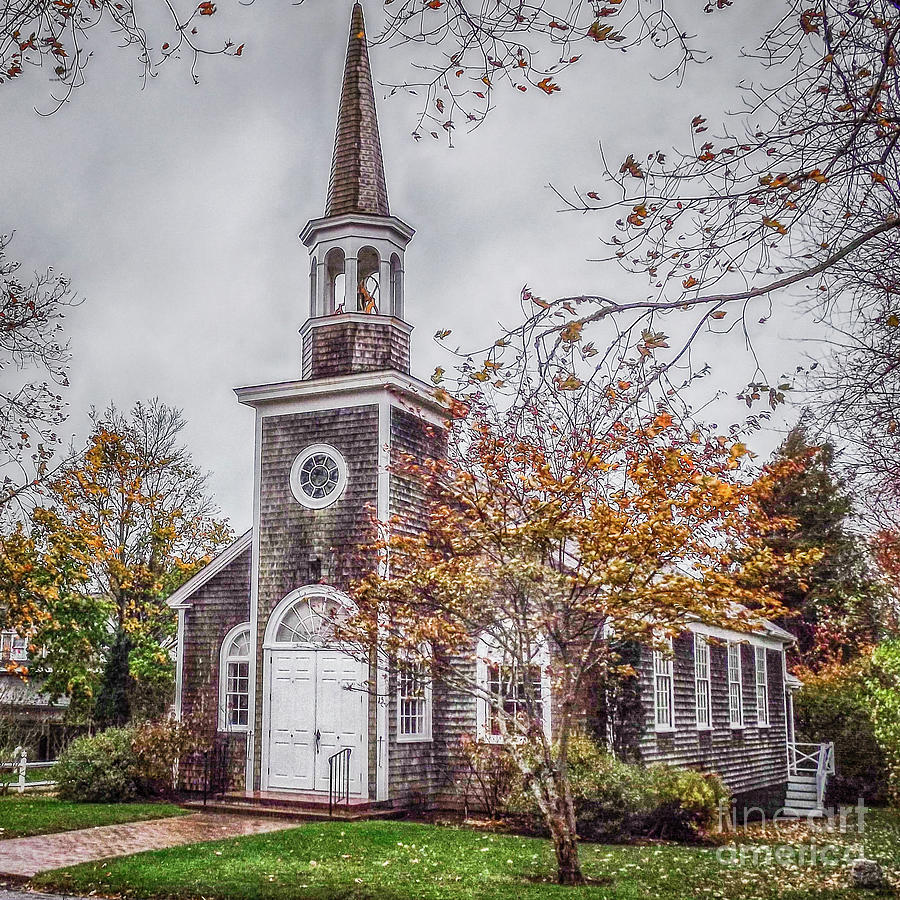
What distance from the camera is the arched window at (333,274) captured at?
19.7 metres

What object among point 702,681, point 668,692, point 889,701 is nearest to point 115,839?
point 668,692

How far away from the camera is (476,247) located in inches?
603

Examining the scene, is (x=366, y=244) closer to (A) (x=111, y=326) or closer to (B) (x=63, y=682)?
(A) (x=111, y=326)

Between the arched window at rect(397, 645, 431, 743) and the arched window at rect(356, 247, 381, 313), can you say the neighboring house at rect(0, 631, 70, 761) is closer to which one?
the arched window at rect(397, 645, 431, 743)

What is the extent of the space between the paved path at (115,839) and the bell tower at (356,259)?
7.86m

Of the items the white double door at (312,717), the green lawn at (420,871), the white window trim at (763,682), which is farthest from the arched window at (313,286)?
the white window trim at (763,682)

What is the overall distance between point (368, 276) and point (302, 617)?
711cm

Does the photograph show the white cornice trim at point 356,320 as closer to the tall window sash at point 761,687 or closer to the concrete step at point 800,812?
the tall window sash at point 761,687

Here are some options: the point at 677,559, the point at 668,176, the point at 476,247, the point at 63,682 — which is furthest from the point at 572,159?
the point at 63,682

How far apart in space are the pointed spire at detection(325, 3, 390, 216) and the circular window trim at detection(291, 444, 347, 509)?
4.70 m

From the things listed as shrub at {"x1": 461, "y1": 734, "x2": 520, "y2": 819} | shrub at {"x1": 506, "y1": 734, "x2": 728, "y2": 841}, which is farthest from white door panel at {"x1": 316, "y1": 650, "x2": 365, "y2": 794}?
shrub at {"x1": 506, "y1": 734, "x2": 728, "y2": 841}

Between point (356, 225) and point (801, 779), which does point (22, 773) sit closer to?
Result: point (356, 225)

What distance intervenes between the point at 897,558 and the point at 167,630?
18.3 m

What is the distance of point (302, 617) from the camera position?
1794cm
